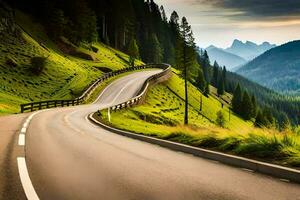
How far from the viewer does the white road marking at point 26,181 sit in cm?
771

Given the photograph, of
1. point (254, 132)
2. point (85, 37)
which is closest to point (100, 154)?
point (254, 132)

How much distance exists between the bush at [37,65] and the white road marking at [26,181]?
59095 millimetres

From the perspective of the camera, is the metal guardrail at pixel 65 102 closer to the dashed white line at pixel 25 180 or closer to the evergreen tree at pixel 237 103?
the dashed white line at pixel 25 180

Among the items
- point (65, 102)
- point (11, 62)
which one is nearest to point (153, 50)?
point (11, 62)

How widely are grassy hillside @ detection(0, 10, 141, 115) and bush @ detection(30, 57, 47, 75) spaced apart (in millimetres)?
635

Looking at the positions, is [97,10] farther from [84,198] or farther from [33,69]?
[84,198]

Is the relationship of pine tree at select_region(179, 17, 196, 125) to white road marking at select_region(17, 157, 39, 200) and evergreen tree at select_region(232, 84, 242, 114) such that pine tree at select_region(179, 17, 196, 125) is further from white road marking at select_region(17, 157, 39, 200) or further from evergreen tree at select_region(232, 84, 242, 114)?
evergreen tree at select_region(232, 84, 242, 114)

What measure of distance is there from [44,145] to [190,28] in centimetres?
5975

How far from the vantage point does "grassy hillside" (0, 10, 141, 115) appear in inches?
2451

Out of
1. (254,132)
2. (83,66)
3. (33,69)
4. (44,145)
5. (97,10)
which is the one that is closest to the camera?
(254,132)

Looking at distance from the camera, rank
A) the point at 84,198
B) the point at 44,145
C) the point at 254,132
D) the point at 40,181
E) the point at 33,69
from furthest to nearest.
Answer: the point at 33,69 < the point at 44,145 < the point at 254,132 < the point at 40,181 < the point at 84,198

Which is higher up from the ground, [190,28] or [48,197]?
[190,28]

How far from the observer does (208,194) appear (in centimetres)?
749

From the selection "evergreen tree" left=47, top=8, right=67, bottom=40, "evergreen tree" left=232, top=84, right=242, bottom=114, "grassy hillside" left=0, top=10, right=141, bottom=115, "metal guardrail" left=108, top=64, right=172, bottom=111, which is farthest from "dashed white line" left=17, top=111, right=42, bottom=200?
"evergreen tree" left=232, top=84, right=242, bottom=114
